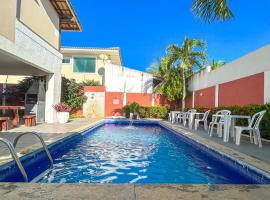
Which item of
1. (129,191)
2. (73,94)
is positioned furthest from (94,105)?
(129,191)

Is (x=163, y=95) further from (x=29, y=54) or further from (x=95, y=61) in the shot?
(x=29, y=54)

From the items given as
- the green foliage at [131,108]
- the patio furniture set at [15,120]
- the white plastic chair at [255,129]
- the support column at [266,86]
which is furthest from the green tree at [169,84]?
the white plastic chair at [255,129]

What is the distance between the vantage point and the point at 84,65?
23.9 meters

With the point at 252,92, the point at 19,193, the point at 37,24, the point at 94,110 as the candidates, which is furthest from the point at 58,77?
the point at 19,193

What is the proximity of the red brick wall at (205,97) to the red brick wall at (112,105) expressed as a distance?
253 inches

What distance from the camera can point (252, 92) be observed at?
10.9 m

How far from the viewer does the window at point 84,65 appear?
2378 cm

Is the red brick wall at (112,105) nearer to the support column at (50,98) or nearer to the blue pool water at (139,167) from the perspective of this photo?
the support column at (50,98)

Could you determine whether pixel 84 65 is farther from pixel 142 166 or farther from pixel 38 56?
pixel 142 166

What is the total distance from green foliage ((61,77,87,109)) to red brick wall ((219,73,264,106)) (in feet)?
34.9

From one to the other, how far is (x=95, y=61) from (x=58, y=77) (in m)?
10.0

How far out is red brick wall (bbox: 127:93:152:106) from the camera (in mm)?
22516

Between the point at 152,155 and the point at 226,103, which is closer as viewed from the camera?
the point at 152,155

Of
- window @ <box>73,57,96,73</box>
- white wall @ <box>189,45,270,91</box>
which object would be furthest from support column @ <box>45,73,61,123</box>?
window @ <box>73,57,96,73</box>
